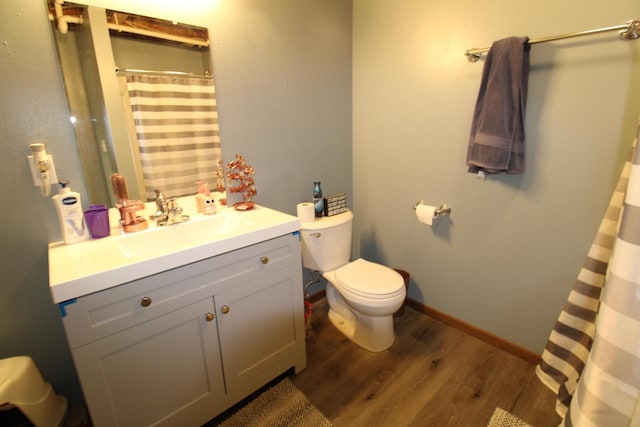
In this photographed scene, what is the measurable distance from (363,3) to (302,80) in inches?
26.4

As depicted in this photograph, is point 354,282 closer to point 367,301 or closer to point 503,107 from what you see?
point 367,301

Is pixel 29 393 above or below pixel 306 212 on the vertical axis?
below

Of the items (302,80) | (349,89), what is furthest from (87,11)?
(349,89)

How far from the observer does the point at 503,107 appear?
1466 millimetres

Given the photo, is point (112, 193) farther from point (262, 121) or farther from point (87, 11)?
point (262, 121)

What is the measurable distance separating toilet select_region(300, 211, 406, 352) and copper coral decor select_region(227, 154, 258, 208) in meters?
0.37

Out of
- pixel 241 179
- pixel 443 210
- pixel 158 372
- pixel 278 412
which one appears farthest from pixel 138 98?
pixel 443 210

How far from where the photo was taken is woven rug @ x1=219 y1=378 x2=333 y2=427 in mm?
1436

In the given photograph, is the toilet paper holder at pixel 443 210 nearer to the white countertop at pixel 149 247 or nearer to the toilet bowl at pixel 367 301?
the toilet bowl at pixel 367 301

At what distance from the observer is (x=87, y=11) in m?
1.27

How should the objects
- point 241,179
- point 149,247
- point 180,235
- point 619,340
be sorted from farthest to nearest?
point 241,179 → point 180,235 → point 149,247 → point 619,340

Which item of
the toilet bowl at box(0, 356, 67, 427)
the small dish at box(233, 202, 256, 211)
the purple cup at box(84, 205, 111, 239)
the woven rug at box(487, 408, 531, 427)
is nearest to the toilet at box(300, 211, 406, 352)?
the small dish at box(233, 202, 256, 211)

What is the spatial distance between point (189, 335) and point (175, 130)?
0.97m

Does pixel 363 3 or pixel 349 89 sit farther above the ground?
pixel 363 3
